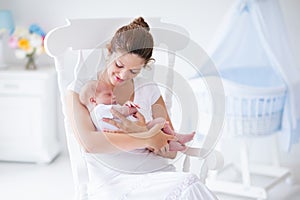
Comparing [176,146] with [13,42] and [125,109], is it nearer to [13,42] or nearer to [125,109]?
[125,109]

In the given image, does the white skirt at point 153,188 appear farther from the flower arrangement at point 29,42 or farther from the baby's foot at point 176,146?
the flower arrangement at point 29,42

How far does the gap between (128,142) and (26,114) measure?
2.00m

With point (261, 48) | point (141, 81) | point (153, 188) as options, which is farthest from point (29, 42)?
point (153, 188)

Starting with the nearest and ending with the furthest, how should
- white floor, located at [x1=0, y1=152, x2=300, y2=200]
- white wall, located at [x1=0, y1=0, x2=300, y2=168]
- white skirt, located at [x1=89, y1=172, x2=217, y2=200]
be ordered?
white skirt, located at [x1=89, y1=172, x2=217, y2=200], white floor, located at [x1=0, y1=152, x2=300, y2=200], white wall, located at [x1=0, y1=0, x2=300, y2=168]

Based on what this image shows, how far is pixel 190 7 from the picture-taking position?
149 inches

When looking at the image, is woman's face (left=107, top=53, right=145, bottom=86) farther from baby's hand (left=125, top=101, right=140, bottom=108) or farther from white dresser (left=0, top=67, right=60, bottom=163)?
white dresser (left=0, top=67, right=60, bottom=163)

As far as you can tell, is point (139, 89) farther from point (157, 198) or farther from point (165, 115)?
point (157, 198)

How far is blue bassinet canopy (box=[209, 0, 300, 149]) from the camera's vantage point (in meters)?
3.21

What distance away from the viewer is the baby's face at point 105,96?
6.59 feet

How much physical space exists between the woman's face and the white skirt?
0.36 metres

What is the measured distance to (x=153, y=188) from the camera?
1.98 meters

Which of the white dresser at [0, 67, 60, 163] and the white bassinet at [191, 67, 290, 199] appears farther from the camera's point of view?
the white dresser at [0, 67, 60, 163]

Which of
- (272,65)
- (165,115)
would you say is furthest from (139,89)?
(272,65)

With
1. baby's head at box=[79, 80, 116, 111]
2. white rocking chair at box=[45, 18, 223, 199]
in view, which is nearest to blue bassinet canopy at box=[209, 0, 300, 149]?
white rocking chair at box=[45, 18, 223, 199]
